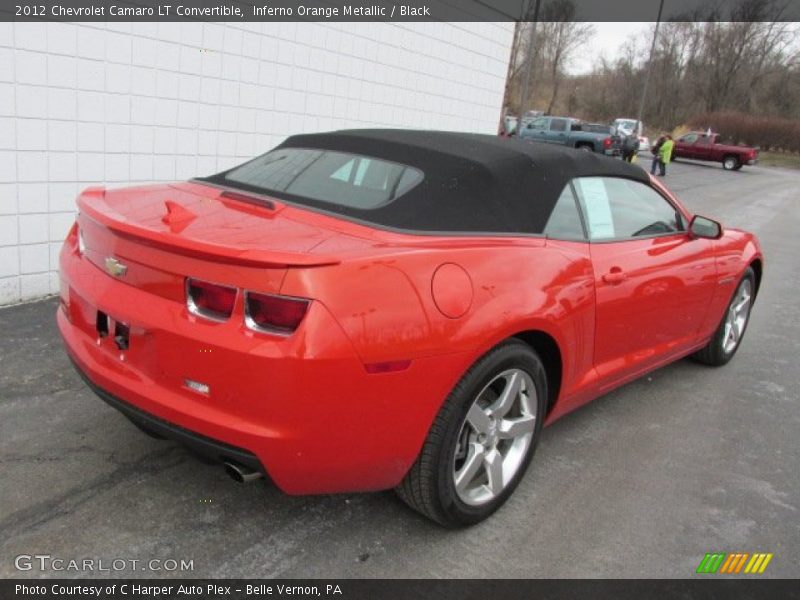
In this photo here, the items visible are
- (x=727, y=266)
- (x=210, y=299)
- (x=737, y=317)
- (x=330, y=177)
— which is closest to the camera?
(x=210, y=299)

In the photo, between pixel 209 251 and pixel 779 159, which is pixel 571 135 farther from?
pixel 209 251

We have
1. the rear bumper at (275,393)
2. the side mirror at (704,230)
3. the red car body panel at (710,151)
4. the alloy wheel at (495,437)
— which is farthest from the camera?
the red car body panel at (710,151)

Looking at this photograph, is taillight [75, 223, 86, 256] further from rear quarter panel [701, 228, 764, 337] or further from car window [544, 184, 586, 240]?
rear quarter panel [701, 228, 764, 337]

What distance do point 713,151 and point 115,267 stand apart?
3763 cm

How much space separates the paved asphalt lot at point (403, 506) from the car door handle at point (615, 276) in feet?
2.95

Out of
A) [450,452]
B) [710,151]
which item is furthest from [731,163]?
[450,452]

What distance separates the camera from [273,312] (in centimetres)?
207

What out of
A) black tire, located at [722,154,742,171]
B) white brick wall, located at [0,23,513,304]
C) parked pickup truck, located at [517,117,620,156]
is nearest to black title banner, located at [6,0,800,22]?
white brick wall, located at [0,23,513,304]

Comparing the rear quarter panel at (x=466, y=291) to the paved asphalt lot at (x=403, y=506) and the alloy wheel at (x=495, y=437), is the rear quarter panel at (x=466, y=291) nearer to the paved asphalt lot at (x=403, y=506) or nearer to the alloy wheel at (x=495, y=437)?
the alloy wheel at (x=495, y=437)

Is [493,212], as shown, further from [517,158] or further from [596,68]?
[596,68]

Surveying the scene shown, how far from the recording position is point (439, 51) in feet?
30.2

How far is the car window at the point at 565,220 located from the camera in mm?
3029

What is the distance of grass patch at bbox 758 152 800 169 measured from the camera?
4319 cm

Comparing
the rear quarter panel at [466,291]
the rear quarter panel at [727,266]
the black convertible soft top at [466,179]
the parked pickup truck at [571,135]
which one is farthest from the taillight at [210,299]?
the parked pickup truck at [571,135]
